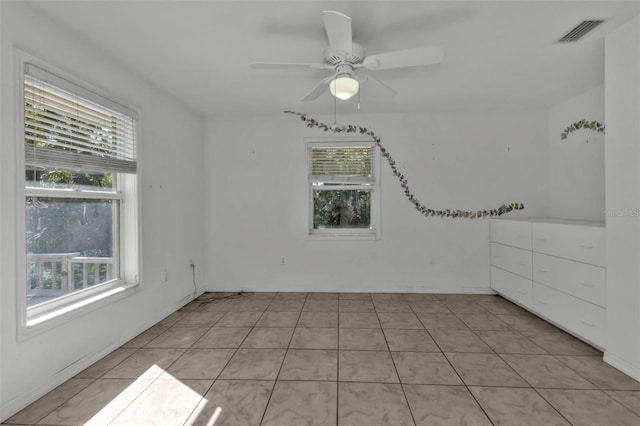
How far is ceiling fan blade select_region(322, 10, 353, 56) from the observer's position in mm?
1458

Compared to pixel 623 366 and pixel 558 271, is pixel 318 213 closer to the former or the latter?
pixel 558 271

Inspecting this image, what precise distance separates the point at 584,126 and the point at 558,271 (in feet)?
5.60

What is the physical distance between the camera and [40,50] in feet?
5.92

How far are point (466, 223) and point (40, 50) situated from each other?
4.28 m

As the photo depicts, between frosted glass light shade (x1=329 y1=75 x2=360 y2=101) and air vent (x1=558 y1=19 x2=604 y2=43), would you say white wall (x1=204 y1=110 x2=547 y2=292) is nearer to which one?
air vent (x1=558 y1=19 x2=604 y2=43)

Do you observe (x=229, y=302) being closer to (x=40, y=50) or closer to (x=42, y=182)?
(x=42, y=182)

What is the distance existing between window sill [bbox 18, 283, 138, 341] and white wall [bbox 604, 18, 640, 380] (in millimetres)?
3694

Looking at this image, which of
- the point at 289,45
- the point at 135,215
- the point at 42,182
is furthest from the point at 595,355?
the point at 42,182

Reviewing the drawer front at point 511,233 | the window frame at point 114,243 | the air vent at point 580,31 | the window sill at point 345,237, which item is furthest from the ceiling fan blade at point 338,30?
the drawer front at point 511,233

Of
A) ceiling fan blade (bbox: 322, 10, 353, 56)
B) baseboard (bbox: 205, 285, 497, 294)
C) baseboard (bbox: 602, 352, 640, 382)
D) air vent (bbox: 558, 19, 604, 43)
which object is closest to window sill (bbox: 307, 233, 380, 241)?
baseboard (bbox: 205, 285, 497, 294)

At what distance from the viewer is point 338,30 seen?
5.22 ft

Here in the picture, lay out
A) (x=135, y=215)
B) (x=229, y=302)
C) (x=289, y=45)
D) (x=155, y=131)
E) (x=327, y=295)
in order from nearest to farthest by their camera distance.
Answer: (x=289, y=45) < (x=135, y=215) < (x=155, y=131) < (x=229, y=302) < (x=327, y=295)

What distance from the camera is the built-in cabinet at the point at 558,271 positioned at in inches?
88.4

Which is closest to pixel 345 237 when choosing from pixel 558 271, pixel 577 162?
pixel 558 271
